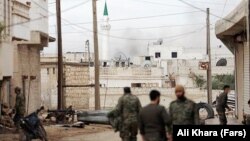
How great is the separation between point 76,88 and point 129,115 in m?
33.9

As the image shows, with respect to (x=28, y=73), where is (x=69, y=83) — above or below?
below

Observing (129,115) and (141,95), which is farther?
(141,95)

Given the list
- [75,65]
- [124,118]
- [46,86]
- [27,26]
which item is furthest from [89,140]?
[46,86]


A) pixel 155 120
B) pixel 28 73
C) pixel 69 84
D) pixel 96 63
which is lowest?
pixel 69 84

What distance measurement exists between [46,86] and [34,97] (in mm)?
18308

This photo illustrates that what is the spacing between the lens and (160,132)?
10.1 m

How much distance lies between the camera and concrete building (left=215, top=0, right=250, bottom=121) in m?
22.8

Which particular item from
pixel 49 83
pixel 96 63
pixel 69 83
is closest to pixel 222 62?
pixel 49 83

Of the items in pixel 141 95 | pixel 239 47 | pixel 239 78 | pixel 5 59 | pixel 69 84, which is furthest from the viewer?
pixel 141 95

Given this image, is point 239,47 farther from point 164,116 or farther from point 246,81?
point 164,116

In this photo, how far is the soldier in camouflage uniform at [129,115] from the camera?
41.9 feet

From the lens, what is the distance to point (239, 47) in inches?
1038

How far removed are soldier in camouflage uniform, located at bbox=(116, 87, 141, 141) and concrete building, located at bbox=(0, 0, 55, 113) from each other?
9.23m

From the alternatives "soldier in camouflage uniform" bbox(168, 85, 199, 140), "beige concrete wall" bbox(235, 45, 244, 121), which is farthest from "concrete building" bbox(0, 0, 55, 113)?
"soldier in camouflage uniform" bbox(168, 85, 199, 140)
